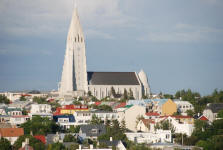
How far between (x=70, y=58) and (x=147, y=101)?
2367 inches

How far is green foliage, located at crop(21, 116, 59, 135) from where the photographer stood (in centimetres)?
7788

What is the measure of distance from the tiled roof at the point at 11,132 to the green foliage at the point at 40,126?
5.89 feet

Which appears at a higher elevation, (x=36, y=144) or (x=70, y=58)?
(x=70, y=58)

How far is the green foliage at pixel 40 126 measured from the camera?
3066 inches

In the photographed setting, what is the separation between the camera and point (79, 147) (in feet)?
206

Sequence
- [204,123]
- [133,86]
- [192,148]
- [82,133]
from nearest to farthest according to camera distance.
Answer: [192,148]
[82,133]
[204,123]
[133,86]

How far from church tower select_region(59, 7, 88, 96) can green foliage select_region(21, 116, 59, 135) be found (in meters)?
75.6

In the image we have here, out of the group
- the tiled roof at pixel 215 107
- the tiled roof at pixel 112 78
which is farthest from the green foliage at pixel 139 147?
the tiled roof at pixel 112 78

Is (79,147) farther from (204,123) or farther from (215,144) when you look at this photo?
(204,123)

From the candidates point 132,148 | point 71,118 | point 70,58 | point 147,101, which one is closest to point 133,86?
point 70,58

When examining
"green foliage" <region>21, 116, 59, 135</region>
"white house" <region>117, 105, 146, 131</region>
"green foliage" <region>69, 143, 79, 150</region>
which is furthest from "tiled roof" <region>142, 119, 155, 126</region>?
"green foliage" <region>69, 143, 79, 150</region>

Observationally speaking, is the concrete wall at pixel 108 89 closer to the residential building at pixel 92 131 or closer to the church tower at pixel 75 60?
the church tower at pixel 75 60

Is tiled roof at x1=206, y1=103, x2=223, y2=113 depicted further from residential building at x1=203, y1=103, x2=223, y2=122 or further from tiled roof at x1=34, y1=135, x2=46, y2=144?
tiled roof at x1=34, y1=135, x2=46, y2=144

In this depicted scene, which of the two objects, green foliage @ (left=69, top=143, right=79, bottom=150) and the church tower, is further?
the church tower
